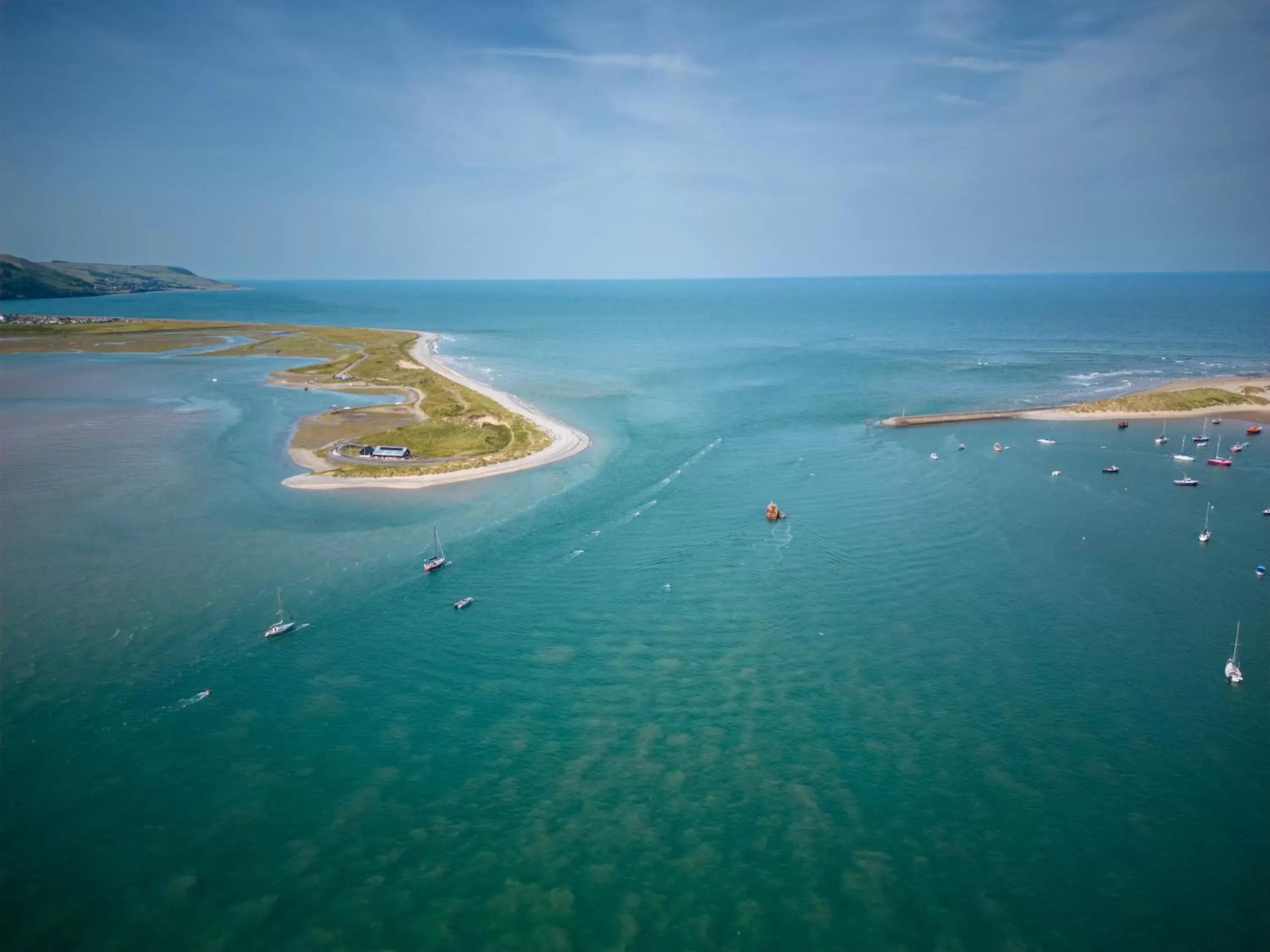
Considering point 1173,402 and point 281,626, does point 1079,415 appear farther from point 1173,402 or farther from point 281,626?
point 281,626

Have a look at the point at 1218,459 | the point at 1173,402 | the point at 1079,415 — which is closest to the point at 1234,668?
the point at 1218,459

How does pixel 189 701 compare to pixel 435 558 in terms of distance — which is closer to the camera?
pixel 189 701

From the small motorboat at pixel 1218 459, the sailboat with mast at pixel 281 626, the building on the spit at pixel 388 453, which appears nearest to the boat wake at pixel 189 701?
the sailboat with mast at pixel 281 626

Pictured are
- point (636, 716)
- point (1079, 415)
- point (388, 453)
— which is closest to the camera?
point (636, 716)

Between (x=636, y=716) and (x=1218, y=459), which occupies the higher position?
(x=1218, y=459)

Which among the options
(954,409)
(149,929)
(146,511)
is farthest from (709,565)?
(954,409)

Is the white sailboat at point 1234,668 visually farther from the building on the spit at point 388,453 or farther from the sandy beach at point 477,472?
the building on the spit at point 388,453

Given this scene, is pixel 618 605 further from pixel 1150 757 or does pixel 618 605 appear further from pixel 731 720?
pixel 1150 757
